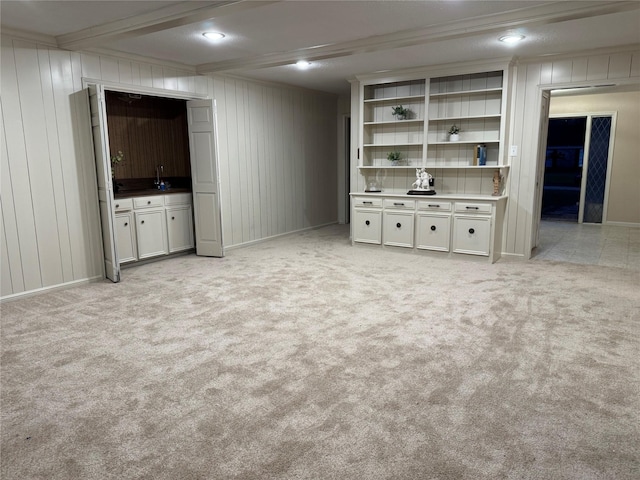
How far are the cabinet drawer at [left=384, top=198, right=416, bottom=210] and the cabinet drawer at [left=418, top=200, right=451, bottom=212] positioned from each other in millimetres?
107

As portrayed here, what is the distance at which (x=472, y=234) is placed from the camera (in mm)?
5531

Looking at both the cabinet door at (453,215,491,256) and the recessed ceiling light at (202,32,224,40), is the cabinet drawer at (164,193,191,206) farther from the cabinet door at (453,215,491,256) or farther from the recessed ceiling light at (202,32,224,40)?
the cabinet door at (453,215,491,256)

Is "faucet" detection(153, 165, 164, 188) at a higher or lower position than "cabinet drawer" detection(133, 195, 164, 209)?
higher

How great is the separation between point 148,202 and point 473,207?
13.0 ft

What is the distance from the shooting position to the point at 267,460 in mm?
1970

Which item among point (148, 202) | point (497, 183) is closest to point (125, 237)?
point (148, 202)

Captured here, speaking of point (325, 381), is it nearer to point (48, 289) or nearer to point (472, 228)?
point (48, 289)

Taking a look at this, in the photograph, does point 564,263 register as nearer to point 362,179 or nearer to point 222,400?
point 362,179

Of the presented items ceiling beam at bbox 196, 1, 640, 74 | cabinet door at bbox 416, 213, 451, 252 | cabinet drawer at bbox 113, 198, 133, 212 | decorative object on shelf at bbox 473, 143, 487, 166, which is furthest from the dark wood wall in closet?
decorative object on shelf at bbox 473, 143, 487, 166

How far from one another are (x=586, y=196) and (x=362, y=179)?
186 inches

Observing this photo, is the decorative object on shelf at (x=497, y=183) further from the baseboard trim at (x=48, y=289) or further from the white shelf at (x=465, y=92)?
the baseboard trim at (x=48, y=289)

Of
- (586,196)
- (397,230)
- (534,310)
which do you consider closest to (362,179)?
(397,230)

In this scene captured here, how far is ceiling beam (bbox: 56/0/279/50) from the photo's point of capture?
322cm

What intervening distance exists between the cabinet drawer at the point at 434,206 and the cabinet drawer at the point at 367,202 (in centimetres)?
60
